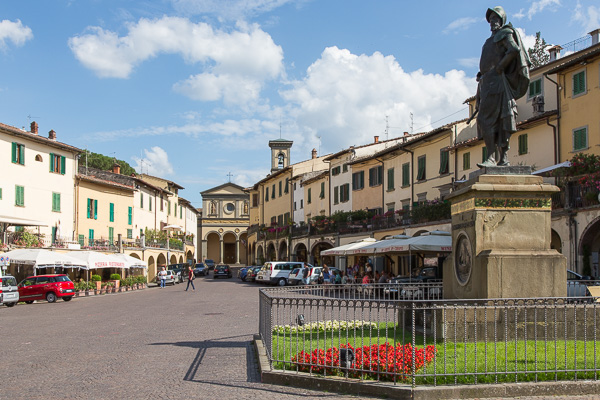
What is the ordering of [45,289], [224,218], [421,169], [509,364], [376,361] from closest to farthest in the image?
[509,364]
[376,361]
[45,289]
[421,169]
[224,218]

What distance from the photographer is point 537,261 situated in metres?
9.24

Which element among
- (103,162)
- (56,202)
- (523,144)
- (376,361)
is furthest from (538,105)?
(103,162)

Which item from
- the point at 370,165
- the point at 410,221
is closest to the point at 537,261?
the point at 410,221

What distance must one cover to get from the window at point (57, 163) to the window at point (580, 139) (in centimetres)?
3367

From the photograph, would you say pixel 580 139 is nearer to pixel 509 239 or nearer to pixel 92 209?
pixel 509 239

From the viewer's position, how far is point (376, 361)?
7891 millimetres

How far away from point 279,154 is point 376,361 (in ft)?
270

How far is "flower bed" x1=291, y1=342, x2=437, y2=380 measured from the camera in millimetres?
7645

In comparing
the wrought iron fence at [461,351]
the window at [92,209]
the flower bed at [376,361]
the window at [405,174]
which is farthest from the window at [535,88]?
the window at [92,209]

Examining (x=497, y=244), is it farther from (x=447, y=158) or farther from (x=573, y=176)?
(x=447, y=158)

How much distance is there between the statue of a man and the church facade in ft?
300

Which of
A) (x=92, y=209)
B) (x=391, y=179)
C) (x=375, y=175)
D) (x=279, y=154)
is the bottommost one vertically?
(x=92, y=209)

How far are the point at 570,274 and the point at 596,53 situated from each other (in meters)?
10.9

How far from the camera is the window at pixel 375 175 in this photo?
146 feet
